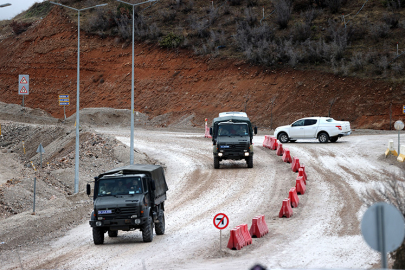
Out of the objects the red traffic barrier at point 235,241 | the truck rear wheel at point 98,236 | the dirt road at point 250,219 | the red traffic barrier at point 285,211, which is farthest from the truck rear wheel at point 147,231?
the red traffic barrier at point 285,211

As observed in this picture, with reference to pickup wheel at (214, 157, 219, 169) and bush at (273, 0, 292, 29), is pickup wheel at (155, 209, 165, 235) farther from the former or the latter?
bush at (273, 0, 292, 29)

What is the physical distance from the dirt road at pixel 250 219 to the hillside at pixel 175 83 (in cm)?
1420

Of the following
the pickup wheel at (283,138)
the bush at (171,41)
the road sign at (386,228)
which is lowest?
the pickup wheel at (283,138)

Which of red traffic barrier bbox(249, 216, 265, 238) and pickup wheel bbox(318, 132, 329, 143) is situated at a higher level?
red traffic barrier bbox(249, 216, 265, 238)

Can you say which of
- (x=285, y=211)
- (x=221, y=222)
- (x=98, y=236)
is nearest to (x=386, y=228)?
(x=221, y=222)

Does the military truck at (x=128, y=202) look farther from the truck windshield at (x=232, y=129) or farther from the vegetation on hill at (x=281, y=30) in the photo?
the vegetation on hill at (x=281, y=30)

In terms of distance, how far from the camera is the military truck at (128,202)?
14.7 meters

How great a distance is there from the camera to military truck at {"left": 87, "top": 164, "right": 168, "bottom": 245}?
1471 cm

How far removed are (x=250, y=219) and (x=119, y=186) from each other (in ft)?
17.7

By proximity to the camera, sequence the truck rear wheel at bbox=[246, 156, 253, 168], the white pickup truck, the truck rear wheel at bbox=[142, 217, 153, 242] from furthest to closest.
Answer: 1. the white pickup truck
2. the truck rear wheel at bbox=[246, 156, 253, 168]
3. the truck rear wheel at bbox=[142, 217, 153, 242]

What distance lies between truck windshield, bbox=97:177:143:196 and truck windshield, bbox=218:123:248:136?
1365 centimetres

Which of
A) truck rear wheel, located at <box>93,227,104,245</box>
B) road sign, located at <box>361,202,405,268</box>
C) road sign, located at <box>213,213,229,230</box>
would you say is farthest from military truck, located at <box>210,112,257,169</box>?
road sign, located at <box>361,202,405,268</box>

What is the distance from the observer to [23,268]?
12961 millimetres

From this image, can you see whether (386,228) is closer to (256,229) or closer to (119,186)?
(256,229)
